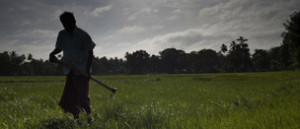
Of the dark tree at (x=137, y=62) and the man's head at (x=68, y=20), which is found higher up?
the dark tree at (x=137, y=62)

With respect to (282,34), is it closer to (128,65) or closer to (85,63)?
(85,63)

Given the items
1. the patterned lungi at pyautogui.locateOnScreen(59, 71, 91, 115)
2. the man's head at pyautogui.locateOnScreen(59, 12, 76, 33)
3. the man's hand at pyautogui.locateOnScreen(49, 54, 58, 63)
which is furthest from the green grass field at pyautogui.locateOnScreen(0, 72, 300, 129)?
the man's head at pyautogui.locateOnScreen(59, 12, 76, 33)

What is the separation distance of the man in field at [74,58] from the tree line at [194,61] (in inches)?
1821

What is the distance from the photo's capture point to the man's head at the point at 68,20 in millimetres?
3644

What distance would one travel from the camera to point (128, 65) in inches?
4579

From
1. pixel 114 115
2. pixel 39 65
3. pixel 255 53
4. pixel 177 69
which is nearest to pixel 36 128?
pixel 114 115

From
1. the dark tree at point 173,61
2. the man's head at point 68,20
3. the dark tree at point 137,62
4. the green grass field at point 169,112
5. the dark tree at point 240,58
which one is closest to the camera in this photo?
the green grass field at point 169,112

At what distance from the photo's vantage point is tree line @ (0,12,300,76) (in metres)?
68.2

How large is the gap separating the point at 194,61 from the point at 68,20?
105 metres

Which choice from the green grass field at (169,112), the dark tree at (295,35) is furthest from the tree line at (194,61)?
the green grass field at (169,112)

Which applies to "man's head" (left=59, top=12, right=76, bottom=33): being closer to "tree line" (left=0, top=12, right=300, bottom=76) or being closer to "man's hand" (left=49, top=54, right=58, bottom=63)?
"man's hand" (left=49, top=54, right=58, bottom=63)

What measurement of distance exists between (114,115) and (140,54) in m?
117

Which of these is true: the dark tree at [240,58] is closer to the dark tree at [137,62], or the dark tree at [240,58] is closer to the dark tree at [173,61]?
the dark tree at [173,61]

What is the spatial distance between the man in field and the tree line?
46.3m
